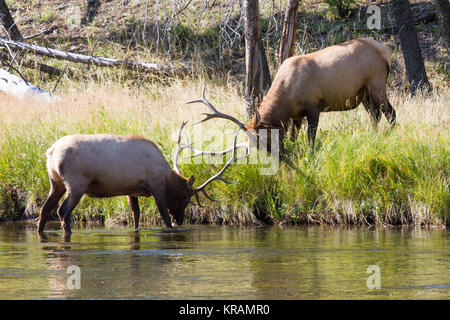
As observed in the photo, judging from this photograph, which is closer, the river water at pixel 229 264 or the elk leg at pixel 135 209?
the river water at pixel 229 264

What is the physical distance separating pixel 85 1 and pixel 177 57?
5549 mm

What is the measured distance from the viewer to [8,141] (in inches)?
489

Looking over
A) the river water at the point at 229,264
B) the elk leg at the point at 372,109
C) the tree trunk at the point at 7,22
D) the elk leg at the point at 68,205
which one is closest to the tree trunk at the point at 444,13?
the elk leg at the point at 372,109

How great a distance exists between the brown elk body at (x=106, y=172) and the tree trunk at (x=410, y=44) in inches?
326

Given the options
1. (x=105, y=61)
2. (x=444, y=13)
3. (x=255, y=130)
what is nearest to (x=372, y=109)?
(x=255, y=130)

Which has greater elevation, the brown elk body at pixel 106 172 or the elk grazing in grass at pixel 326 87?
the elk grazing in grass at pixel 326 87

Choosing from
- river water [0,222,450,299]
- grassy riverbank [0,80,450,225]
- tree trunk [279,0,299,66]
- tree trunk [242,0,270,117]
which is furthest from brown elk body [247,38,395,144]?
river water [0,222,450,299]

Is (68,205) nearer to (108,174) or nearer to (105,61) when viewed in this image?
(108,174)

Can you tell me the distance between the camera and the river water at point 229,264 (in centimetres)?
587

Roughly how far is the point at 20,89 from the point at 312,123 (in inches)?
307

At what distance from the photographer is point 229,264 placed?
23.5 ft

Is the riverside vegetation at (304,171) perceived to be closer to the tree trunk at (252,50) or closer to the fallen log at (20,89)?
the tree trunk at (252,50)

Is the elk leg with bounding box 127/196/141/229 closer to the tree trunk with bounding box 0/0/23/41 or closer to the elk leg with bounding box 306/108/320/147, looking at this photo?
the elk leg with bounding box 306/108/320/147
